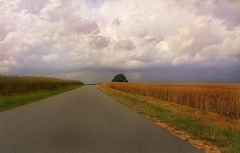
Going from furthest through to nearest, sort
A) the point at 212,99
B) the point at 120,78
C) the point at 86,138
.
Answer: the point at 120,78
the point at 212,99
the point at 86,138

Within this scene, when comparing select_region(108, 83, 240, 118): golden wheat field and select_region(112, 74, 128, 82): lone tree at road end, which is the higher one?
select_region(112, 74, 128, 82): lone tree at road end

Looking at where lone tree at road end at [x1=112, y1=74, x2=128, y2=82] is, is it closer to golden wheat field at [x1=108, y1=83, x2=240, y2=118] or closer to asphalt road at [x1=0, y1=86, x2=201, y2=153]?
golden wheat field at [x1=108, y1=83, x2=240, y2=118]

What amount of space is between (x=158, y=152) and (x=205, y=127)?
491cm

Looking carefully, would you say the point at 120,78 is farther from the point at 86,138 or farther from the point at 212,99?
the point at 86,138

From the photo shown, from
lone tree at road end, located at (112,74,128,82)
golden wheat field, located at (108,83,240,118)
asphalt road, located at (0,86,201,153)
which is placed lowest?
asphalt road, located at (0,86,201,153)

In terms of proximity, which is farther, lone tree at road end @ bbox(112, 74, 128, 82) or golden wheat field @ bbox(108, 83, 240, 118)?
lone tree at road end @ bbox(112, 74, 128, 82)

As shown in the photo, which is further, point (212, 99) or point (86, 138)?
point (212, 99)

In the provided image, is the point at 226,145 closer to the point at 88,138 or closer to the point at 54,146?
the point at 88,138

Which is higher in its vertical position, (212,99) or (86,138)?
(212,99)

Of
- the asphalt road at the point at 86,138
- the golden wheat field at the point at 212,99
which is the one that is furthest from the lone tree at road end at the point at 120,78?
the asphalt road at the point at 86,138

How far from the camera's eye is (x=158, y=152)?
755 centimetres

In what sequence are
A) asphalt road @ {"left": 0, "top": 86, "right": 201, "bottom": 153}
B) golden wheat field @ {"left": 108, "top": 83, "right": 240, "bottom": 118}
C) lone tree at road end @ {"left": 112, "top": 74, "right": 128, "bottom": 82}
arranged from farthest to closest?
1. lone tree at road end @ {"left": 112, "top": 74, "right": 128, "bottom": 82}
2. golden wheat field @ {"left": 108, "top": 83, "right": 240, "bottom": 118}
3. asphalt road @ {"left": 0, "top": 86, "right": 201, "bottom": 153}

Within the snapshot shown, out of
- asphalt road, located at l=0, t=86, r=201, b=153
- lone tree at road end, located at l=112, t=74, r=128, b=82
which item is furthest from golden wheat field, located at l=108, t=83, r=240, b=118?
lone tree at road end, located at l=112, t=74, r=128, b=82

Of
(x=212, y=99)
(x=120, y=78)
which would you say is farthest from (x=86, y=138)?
(x=120, y=78)
